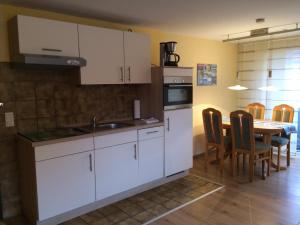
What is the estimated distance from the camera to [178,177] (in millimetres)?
3838

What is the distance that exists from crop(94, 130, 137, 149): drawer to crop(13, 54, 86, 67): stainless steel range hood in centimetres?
85

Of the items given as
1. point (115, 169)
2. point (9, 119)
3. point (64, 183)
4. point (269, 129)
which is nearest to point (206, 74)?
point (269, 129)

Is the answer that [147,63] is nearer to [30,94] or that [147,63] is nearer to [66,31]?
[66,31]

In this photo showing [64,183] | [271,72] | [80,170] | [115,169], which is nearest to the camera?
[64,183]

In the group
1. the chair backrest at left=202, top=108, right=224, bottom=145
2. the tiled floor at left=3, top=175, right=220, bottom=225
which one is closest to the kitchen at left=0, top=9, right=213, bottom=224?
the tiled floor at left=3, top=175, right=220, bottom=225

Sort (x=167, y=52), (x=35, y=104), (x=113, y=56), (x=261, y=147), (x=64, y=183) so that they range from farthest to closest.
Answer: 1. (x=261, y=147)
2. (x=167, y=52)
3. (x=113, y=56)
4. (x=35, y=104)
5. (x=64, y=183)

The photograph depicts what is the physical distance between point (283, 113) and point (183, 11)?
2.83m

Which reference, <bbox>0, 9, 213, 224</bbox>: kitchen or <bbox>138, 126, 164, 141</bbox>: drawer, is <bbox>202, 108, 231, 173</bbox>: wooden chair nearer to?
<bbox>0, 9, 213, 224</bbox>: kitchen

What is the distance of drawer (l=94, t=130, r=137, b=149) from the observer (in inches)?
111

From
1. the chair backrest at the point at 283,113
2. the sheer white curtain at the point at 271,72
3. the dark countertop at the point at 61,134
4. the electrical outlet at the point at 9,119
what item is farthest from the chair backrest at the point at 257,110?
the electrical outlet at the point at 9,119

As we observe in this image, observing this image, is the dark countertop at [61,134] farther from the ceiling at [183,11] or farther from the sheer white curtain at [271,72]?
the sheer white curtain at [271,72]

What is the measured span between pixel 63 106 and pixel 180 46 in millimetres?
2332

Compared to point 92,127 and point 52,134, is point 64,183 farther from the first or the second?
point 92,127

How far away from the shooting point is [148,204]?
9.86 ft
